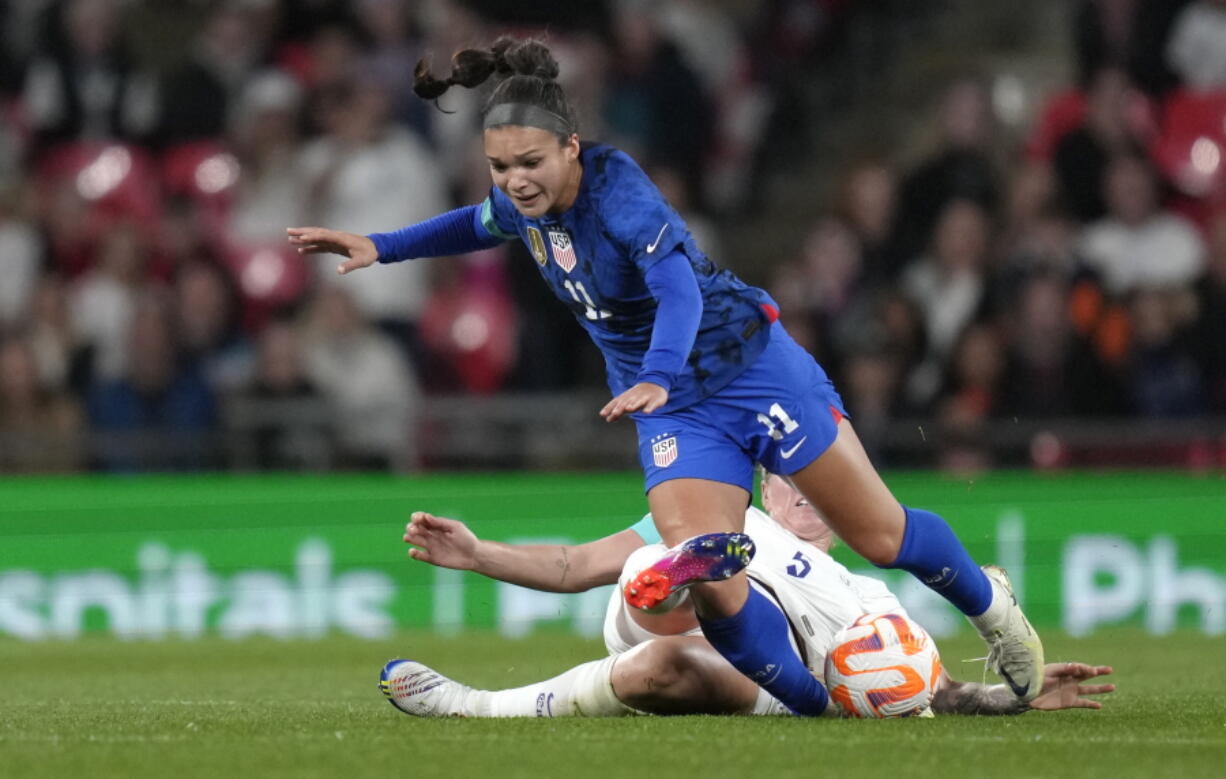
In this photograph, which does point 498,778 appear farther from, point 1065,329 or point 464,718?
point 1065,329

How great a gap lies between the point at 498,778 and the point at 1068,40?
1073 cm

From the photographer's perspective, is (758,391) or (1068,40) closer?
(758,391)

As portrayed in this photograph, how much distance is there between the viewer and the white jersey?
6281 millimetres

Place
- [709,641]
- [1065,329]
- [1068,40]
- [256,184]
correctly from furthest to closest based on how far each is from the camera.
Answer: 1. [1068,40]
2. [256,184]
3. [1065,329]
4. [709,641]

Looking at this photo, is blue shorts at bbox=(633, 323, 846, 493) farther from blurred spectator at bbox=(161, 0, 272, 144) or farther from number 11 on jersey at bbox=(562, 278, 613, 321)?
blurred spectator at bbox=(161, 0, 272, 144)

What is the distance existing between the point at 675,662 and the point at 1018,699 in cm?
108

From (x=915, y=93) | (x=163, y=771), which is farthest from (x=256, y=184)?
(x=163, y=771)

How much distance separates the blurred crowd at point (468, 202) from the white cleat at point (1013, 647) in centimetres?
509

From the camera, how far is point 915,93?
14.6 metres

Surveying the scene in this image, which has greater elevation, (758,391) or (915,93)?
(915,93)

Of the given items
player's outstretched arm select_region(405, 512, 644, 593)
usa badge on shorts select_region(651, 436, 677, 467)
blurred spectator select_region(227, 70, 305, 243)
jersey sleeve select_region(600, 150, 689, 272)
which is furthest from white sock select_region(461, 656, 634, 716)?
blurred spectator select_region(227, 70, 305, 243)

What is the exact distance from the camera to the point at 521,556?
656cm

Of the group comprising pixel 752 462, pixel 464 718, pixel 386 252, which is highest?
pixel 386 252

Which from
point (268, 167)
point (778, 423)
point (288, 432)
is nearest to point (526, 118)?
point (778, 423)
